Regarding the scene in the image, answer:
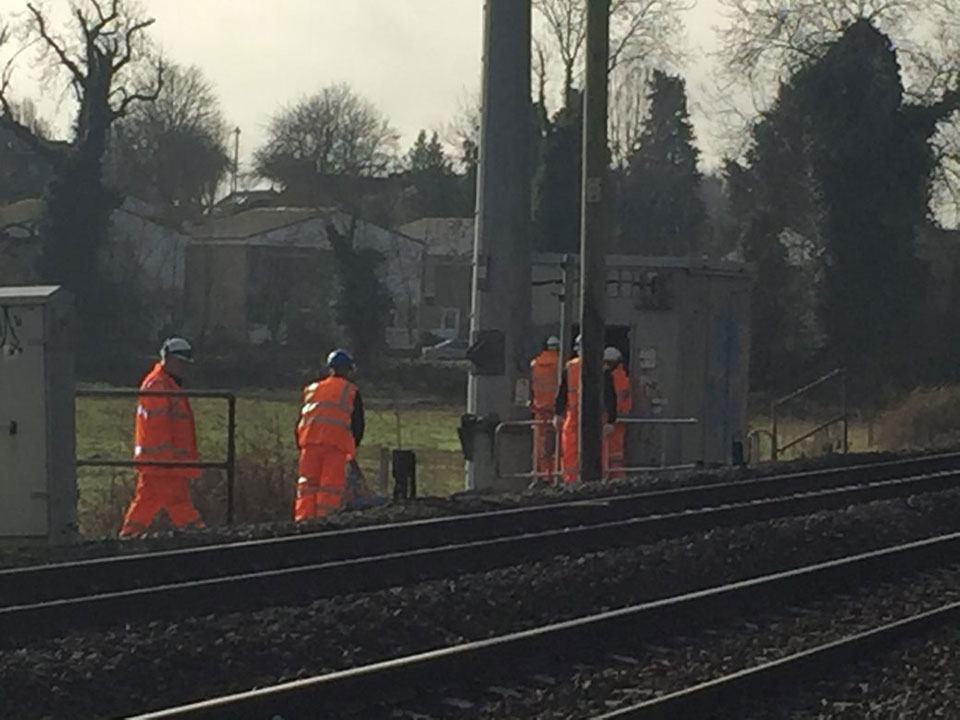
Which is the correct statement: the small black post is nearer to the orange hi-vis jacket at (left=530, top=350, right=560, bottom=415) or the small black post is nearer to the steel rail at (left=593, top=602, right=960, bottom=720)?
the orange hi-vis jacket at (left=530, top=350, right=560, bottom=415)

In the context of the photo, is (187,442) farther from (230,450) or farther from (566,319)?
(566,319)

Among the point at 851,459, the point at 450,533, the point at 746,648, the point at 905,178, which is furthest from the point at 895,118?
the point at 746,648

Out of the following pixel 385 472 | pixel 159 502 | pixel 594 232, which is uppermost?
pixel 594 232

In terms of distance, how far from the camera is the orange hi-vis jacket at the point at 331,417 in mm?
15398

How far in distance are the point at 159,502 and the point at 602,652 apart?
6.83 m

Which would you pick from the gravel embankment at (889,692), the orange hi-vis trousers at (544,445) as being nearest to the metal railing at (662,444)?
the orange hi-vis trousers at (544,445)

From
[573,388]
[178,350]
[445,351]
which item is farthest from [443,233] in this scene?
[178,350]

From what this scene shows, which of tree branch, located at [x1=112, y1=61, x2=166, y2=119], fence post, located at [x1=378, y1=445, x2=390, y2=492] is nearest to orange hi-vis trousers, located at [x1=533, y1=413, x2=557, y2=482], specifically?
fence post, located at [x1=378, y1=445, x2=390, y2=492]

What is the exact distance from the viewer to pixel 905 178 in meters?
53.1

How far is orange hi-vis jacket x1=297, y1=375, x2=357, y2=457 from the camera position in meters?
15.4

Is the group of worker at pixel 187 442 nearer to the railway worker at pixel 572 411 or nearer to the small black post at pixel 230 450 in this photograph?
the small black post at pixel 230 450

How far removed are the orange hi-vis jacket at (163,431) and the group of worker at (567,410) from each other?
16.4 ft

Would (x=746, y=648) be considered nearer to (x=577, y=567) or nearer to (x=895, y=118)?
(x=577, y=567)

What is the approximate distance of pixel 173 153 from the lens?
91.3 meters
